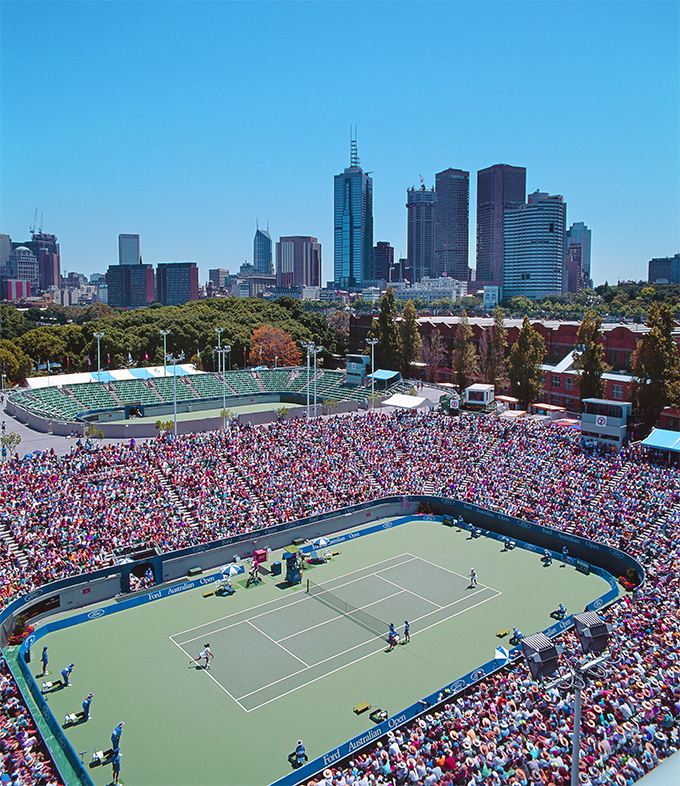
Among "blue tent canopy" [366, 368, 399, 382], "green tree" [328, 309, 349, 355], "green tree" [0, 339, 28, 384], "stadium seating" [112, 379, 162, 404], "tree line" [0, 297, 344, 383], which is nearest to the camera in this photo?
"stadium seating" [112, 379, 162, 404]

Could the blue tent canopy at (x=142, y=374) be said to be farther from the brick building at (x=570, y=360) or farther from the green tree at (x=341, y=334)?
the green tree at (x=341, y=334)

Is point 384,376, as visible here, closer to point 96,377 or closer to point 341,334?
point 96,377

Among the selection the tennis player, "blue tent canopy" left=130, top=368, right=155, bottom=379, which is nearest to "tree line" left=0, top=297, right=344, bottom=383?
"blue tent canopy" left=130, top=368, right=155, bottom=379

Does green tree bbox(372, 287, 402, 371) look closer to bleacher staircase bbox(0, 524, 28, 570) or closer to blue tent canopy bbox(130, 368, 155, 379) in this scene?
blue tent canopy bbox(130, 368, 155, 379)

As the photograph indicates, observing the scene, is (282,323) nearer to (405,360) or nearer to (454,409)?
(405,360)

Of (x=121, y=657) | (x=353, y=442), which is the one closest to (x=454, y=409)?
(x=353, y=442)

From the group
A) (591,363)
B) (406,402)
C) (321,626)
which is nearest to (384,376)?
(406,402)
